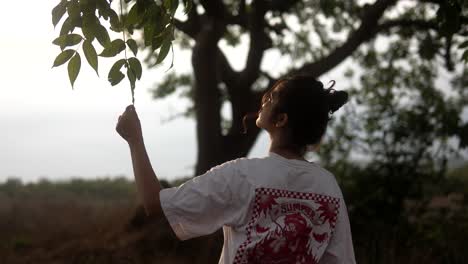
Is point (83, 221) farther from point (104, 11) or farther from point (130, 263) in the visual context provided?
point (104, 11)

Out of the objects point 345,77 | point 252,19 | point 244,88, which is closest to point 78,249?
point 244,88

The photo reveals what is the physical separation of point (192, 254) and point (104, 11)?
5066 millimetres

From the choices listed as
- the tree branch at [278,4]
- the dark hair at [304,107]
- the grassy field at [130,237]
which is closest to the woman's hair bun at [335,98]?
the dark hair at [304,107]

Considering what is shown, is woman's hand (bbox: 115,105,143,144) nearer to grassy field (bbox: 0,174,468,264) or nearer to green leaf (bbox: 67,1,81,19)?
green leaf (bbox: 67,1,81,19)

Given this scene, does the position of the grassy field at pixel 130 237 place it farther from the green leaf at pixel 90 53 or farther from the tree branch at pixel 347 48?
the green leaf at pixel 90 53

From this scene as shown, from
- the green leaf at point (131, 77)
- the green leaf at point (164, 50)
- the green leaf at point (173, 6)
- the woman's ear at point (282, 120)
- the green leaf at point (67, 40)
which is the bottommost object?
the woman's ear at point (282, 120)

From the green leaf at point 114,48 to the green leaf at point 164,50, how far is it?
0.15 m

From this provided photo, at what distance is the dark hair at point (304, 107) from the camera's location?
252 cm

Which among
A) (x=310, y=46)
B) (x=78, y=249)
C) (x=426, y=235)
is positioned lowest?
(x=426, y=235)

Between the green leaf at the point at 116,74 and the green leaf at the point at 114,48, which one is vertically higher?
the green leaf at the point at 114,48

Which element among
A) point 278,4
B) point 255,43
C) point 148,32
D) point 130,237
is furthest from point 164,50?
point 130,237

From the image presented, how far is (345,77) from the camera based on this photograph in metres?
11.1

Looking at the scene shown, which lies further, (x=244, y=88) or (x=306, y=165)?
(x=244, y=88)

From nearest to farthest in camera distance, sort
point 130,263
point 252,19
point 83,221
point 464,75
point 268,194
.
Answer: point 268,194
point 130,263
point 252,19
point 83,221
point 464,75
